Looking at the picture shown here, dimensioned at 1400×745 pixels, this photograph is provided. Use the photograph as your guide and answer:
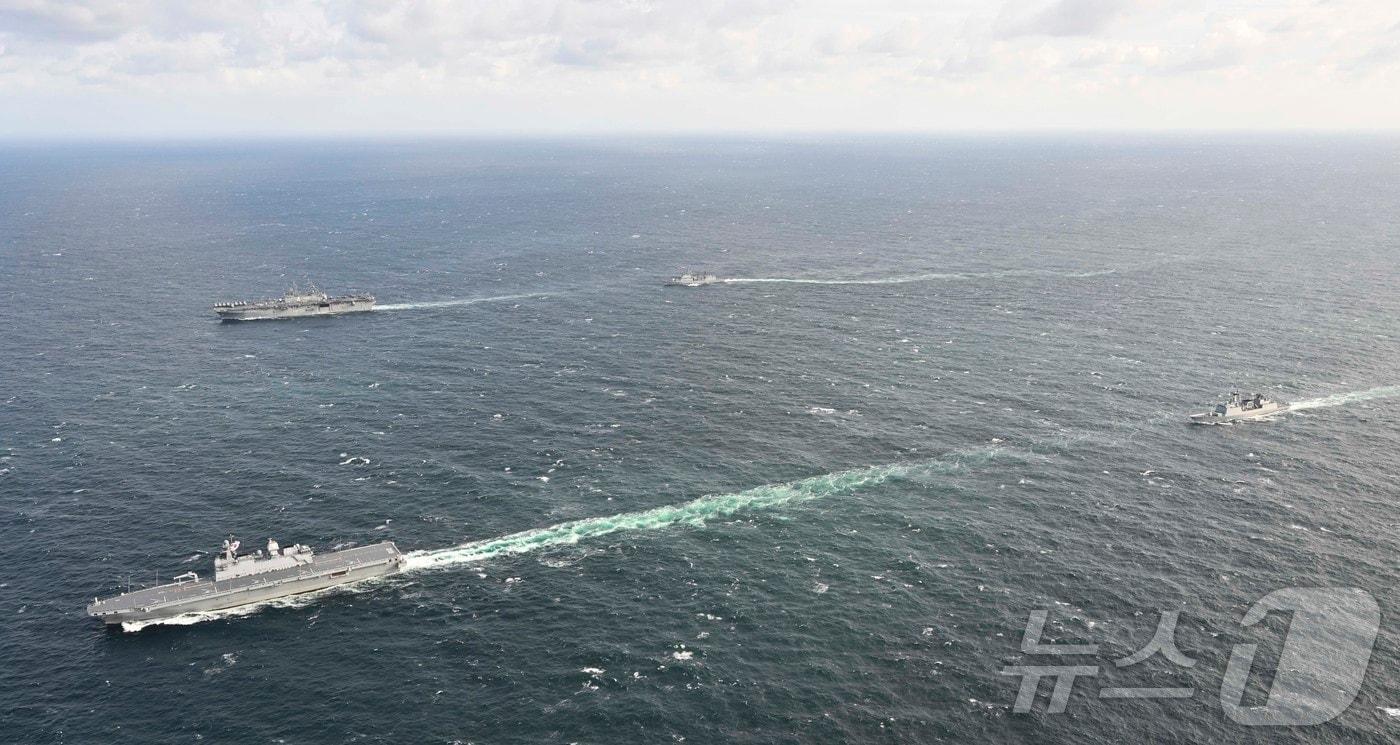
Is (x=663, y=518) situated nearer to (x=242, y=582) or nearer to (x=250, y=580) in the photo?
(x=250, y=580)

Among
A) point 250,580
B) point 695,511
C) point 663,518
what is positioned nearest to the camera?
point 250,580

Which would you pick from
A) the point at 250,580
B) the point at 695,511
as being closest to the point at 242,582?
the point at 250,580

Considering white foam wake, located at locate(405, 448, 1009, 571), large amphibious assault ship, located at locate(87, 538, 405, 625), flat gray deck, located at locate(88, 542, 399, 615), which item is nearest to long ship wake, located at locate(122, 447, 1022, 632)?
white foam wake, located at locate(405, 448, 1009, 571)

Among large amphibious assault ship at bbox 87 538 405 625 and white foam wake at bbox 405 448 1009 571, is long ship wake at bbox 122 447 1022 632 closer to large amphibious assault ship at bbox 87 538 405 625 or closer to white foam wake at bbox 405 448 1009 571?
white foam wake at bbox 405 448 1009 571

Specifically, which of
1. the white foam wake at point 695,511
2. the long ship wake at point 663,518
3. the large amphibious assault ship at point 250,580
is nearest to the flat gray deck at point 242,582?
the large amphibious assault ship at point 250,580

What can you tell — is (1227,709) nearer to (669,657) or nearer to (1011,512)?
(1011,512)

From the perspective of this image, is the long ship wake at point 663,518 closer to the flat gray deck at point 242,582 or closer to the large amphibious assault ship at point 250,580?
the large amphibious assault ship at point 250,580
